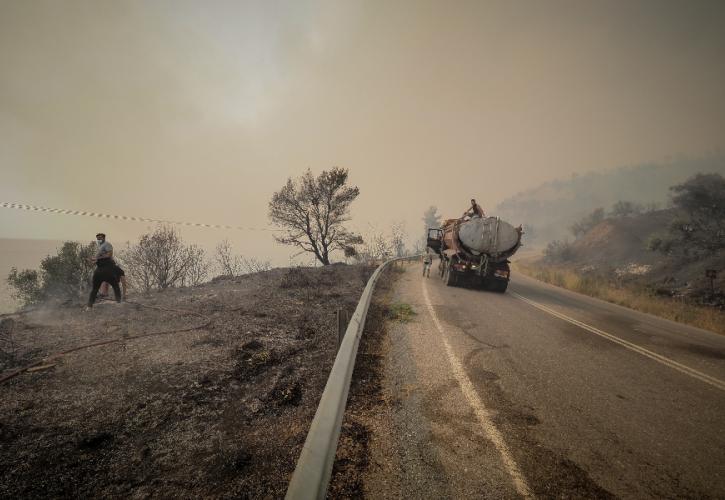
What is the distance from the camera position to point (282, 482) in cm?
210

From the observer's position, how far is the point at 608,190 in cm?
14438

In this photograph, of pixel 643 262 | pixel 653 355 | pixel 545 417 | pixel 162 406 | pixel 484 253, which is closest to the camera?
pixel 162 406

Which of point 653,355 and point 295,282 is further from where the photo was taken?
point 295,282

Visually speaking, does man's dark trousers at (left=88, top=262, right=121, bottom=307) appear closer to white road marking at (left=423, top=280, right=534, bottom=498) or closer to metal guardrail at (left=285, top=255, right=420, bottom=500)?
metal guardrail at (left=285, top=255, right=420, bottom=500)

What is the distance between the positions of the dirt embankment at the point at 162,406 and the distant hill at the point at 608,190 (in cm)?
13155

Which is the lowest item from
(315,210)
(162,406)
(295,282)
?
(162,406)

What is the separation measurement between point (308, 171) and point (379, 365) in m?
19.1

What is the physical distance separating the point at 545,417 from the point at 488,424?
29.1 inches

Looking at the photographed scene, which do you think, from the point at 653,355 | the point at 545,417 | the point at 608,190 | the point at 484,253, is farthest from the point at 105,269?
the point at 608,190

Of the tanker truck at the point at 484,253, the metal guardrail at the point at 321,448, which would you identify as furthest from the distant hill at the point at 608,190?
the metal guardrail at the point at 321,448

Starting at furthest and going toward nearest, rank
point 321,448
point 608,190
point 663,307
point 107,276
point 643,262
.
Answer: point 608,190 → point 643,262 → point 663,307 → point 107,276 → point 321,448

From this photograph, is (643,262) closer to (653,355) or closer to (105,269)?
(653,355)

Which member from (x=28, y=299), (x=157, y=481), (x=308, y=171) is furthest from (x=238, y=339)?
(x=28, y=299)

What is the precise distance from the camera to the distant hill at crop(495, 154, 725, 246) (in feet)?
421
